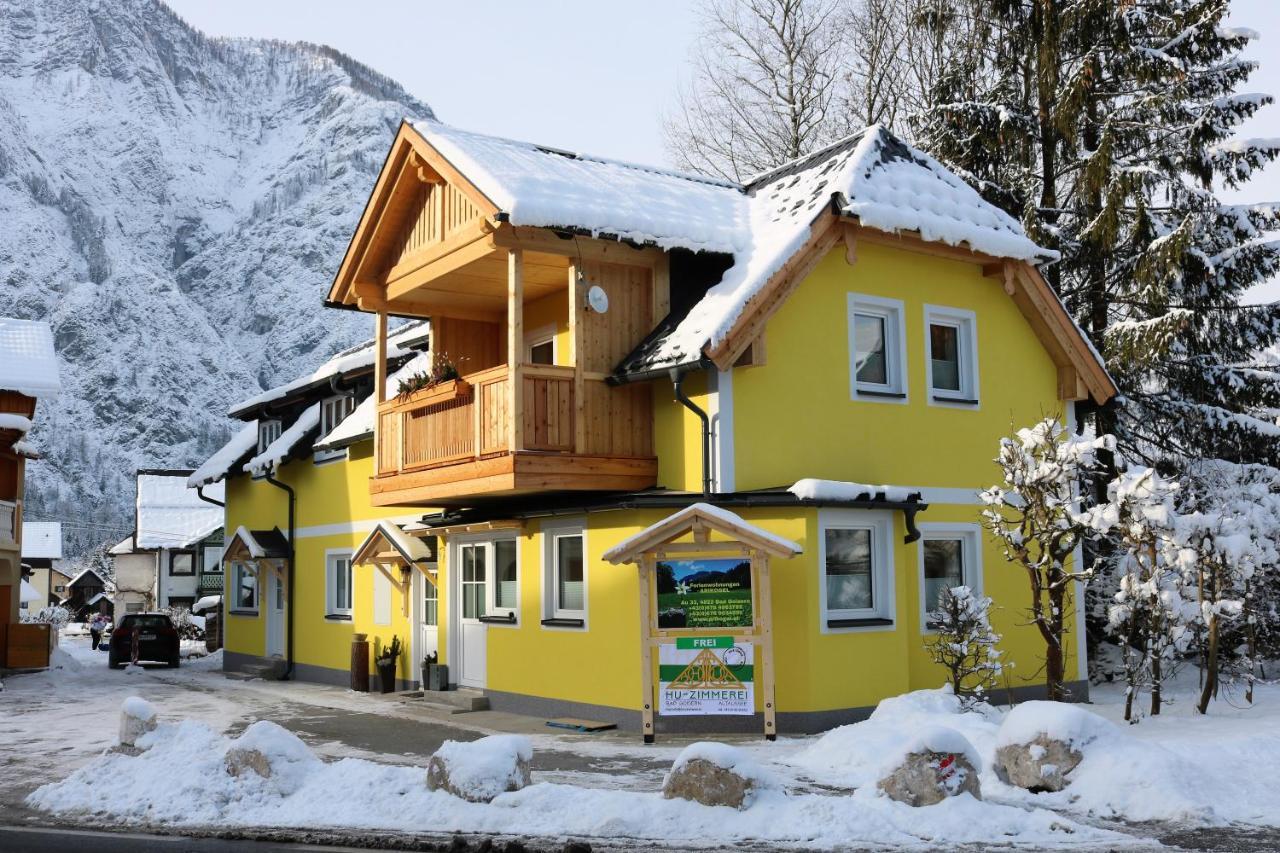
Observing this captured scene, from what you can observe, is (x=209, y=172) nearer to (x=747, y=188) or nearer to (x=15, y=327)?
(x=15, y=327)

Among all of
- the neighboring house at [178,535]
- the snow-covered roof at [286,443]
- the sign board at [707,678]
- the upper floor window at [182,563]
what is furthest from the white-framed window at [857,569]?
the upper floor window at [182,563]

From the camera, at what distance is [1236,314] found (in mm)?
20938

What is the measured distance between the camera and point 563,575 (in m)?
17.1

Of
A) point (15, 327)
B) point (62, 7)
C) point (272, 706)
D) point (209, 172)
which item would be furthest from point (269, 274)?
point (272, 706)

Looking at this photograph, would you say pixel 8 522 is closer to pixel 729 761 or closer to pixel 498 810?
pixel 498 810

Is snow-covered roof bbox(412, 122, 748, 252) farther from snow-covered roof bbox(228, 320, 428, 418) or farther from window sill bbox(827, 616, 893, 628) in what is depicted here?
snow-covered roof bbox(228, 320, 428, 418)

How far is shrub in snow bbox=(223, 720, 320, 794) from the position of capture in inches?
420

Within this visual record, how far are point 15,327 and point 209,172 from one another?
172 m

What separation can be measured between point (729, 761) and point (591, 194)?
865 centimetres

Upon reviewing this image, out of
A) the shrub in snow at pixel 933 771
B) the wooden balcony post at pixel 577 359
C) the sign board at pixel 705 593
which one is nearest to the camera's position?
the shrub in snow at pixel 933 771

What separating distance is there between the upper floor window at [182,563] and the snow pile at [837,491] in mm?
48467

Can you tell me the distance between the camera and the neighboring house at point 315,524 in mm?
22453

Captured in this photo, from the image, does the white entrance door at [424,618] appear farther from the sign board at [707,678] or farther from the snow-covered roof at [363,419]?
the sign board at [707,678]

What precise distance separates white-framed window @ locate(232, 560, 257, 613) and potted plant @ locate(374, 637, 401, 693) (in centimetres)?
756
